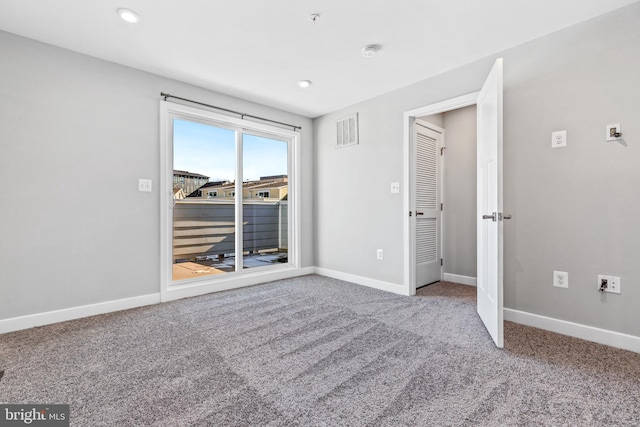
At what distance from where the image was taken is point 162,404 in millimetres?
1435

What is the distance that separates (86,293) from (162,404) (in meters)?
1.83

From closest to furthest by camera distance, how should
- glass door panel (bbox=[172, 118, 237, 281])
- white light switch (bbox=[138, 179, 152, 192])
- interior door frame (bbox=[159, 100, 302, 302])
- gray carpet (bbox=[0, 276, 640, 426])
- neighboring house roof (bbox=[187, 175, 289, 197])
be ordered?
gray carpet (bbox=[0, 276, 640, 426]) → white light switch (bbox=[138, 179, 152, 192]) → interior door frame (bbox=[159, 100, 302, 302]) → glass door panel (bbox=[172, 118, 237, 281]) → neighboring house roof (bbox=[187, 175, 289, 197])

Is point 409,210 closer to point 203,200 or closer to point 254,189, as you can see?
point 254,189

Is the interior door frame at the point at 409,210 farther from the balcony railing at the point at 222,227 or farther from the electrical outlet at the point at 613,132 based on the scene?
the balcony railing at the point at 222,227

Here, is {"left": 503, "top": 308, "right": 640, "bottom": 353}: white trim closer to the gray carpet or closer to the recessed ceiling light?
the gray carpet

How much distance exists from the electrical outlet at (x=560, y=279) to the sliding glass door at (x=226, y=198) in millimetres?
3147

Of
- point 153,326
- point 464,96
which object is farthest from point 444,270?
point 153,326

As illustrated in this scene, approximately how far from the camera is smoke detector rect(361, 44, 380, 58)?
2509mm

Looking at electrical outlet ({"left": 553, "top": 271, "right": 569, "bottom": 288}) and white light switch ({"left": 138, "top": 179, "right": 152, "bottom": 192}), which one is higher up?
white light switch ({"left": 138, "top": 179, "right": 152, "bottom": 192})

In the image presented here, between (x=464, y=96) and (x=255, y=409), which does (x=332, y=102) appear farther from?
(x=255, y=409)

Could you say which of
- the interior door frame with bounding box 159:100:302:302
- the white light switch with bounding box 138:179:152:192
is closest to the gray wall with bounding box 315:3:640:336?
the interior door frame with bounding box 159:100:302:302

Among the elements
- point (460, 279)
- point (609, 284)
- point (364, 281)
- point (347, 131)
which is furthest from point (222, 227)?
point (609, 284)

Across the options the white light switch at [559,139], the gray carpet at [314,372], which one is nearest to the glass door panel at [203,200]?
the gray carpet at [314,372]

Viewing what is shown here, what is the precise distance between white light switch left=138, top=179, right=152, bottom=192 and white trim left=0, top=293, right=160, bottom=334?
1.10m
